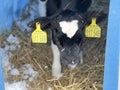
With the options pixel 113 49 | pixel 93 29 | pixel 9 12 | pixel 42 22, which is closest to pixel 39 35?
pixel 42 22

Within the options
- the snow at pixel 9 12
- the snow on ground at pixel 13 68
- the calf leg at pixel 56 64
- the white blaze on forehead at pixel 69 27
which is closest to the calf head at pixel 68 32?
the white blaze on forehead at pixel 69 27

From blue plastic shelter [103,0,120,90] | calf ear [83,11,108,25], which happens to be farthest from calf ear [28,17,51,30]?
blue plastic shelter [103,0,120,90]

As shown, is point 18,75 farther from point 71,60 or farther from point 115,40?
point 115,40

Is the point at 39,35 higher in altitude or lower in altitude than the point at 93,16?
lower

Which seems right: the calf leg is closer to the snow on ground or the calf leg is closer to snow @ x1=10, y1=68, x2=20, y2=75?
the snow on ground

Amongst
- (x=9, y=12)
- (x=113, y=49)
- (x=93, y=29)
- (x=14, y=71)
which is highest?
(x=9, y=12)

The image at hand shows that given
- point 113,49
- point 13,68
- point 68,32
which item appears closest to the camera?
point 113,49

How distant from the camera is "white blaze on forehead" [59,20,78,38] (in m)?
2.39

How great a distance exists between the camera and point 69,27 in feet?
7.94

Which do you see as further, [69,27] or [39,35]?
[39,35]

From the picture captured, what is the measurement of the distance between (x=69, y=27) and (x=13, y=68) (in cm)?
66

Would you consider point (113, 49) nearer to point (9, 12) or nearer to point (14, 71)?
point (14, 71)

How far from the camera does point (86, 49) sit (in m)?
2.97

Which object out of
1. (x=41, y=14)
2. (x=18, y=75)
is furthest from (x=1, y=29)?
(x=18, y=75)
